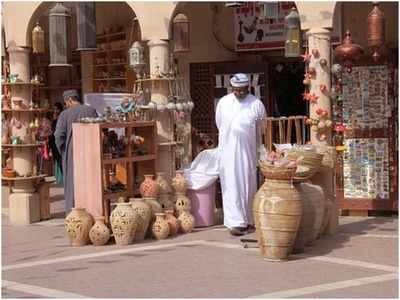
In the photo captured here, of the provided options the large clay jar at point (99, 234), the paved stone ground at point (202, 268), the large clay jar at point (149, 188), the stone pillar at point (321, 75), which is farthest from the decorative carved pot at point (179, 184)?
the stone pillar at point (321, 75)

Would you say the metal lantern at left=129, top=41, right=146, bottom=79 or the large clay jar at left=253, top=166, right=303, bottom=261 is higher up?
the metal lantern at left=129, top=41, right=146, bottom=79

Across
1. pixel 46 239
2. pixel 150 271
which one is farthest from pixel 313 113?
pixel 46 239

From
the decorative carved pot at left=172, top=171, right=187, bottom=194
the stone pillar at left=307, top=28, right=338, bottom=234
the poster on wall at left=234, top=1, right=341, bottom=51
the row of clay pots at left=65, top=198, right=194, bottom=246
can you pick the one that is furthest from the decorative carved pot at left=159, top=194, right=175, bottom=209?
the poster on wall at left=234, top=1, right=341, bottom=51

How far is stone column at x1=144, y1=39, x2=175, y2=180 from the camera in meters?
9.96

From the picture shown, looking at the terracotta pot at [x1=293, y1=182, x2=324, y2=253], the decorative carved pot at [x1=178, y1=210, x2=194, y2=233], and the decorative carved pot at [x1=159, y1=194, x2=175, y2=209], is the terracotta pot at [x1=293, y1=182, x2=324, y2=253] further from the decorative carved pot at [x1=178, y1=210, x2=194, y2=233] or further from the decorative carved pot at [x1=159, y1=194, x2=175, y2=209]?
the decorative carved pot at [x1=159, y1=194, x2=175, y2=209]

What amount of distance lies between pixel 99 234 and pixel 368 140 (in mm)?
3936

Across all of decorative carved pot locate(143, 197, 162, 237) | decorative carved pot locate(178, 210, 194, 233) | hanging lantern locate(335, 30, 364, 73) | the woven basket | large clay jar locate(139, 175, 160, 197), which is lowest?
decorative carved pot locate(178, 210, 194, 233)

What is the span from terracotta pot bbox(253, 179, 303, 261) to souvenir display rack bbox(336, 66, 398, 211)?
10.4 ft

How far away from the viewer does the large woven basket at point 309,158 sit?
26.8 feet

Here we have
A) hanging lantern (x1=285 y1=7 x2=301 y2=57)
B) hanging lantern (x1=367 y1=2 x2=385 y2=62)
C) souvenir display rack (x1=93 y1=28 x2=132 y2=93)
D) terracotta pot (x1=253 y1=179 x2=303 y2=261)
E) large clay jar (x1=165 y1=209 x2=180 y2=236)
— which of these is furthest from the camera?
souvenir display rack (x1=93 y1=28 x2=132 y2=93)

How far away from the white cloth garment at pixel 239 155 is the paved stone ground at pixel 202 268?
361 millimetres

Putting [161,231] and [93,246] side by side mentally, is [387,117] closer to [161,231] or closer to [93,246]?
[161,231]

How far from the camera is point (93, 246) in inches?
347

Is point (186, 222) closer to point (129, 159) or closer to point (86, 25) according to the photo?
point (129, 159)
